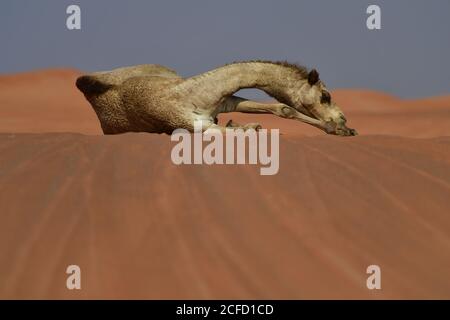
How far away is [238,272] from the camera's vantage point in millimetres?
5594

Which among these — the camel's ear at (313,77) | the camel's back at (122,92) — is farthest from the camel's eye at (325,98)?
the camel's back at (122,92)

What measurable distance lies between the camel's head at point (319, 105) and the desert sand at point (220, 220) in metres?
2.20

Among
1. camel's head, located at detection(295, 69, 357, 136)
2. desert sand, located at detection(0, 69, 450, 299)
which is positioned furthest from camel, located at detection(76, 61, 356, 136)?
desert sand, located at detection(0, 69, 450, 299)

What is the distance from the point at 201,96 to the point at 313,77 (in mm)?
1518

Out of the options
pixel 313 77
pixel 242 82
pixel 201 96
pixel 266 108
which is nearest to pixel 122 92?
pixel 201 96

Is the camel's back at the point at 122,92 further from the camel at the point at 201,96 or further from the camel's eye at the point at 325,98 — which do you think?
the camel's eye at the point at 325,98

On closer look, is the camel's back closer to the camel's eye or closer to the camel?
the camel

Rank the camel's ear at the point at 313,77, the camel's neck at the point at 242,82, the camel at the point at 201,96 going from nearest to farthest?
the camel at the point at 201,96 → the camel's neck at the point at 242,82 → the camel's ear at the point at 313,77

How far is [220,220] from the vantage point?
6.27 metres

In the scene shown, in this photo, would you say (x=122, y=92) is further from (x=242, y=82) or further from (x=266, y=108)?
(x=266, y=108)

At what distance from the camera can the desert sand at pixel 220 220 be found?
5.53 meters

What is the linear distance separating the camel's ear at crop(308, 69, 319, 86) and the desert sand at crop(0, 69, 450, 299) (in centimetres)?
230
